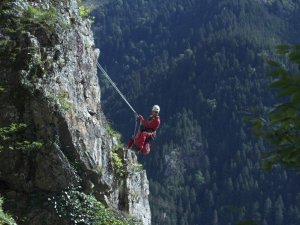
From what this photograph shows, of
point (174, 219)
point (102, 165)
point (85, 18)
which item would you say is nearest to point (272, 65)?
point (102, 165)

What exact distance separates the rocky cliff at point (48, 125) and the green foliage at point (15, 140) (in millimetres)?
21

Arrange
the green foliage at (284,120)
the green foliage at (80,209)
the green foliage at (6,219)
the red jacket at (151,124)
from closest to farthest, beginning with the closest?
the green foliage at (284,120)
the green foliage at (6,219)
the green foliage at (80,209)
the red jacket at (151,124)

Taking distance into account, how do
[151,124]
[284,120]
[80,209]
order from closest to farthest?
[284,120]
[80,209]
[151,124]

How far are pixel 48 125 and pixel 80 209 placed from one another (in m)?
1.90

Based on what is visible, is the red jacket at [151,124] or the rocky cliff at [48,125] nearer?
the rocky cliff at [48,125]

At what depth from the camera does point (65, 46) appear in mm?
16469

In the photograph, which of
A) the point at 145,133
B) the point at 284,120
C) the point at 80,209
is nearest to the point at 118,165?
the point at 80,209

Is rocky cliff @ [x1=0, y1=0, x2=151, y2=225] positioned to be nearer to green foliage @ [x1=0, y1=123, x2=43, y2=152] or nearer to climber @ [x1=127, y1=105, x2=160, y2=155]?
green foliage @ [x1=0, y1=123, x2=43, y2=152]

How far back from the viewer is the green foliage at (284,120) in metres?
4.64

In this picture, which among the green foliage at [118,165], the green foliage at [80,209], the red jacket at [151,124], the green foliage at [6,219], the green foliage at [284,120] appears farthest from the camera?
the red jacket at [151,124]

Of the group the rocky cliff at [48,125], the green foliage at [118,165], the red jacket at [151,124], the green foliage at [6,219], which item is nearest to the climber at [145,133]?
the red jacket at [151,124]

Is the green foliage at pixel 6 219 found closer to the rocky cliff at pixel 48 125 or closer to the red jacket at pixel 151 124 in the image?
the rocky cliff at pixel 48 125

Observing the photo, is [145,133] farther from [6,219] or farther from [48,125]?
[6,219]

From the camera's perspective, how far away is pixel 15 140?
14.5m
